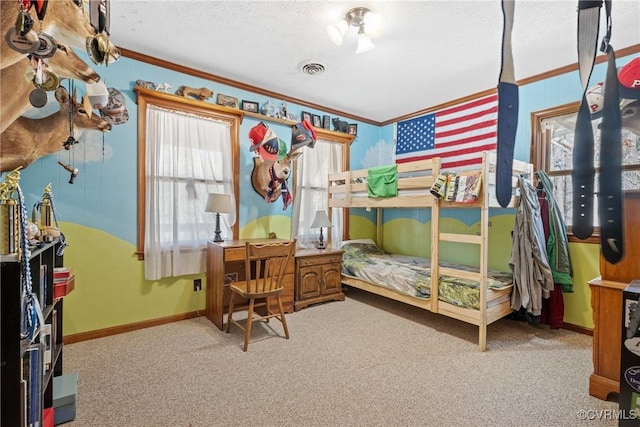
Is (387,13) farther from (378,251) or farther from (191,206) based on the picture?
(378,251)

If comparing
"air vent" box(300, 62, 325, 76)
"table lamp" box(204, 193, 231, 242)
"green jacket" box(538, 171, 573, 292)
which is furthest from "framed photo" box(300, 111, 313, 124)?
"green jacket" box(538, 171, 573, 292)

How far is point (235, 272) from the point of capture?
3305 millimetres

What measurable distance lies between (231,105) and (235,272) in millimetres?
1857

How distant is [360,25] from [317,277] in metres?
2.54

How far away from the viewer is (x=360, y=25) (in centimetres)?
222

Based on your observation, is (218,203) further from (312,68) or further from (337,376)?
(337,376)

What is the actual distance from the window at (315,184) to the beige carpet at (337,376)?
132 cm

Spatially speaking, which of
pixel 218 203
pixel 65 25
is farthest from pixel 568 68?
pixel 65 25

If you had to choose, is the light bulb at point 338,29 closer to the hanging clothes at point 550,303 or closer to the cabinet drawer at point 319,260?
the cabinet drawer at point 319,260

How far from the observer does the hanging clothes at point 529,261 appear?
2625 mm

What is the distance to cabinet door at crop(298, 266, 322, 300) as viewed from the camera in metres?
3.38

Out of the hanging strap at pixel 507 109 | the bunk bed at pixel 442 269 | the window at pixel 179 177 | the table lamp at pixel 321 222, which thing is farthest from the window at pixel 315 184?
the hanging strap at pixel 507 109

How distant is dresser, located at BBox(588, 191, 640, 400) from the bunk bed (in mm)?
683

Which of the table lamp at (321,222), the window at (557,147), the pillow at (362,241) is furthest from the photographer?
the pillow at (362,241)
